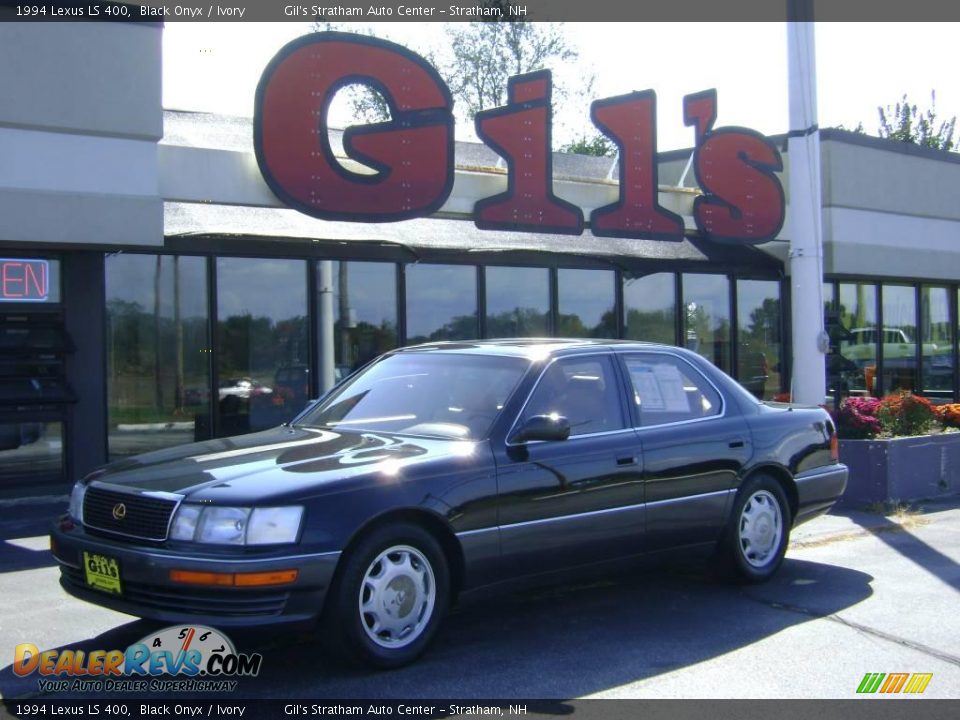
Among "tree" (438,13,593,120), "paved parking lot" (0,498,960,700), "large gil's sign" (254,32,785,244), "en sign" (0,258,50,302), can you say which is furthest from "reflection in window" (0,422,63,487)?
"tree" (438,13,593,120)

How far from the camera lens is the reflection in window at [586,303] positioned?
15109mm

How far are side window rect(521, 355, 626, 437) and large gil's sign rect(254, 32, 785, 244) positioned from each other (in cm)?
634

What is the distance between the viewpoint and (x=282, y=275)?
40.9ft

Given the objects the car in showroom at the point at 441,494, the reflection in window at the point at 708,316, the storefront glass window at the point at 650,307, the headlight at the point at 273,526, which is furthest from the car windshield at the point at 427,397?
the reflection in window at the point at 708,316

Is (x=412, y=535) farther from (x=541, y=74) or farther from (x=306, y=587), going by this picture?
(x=541, y=74)

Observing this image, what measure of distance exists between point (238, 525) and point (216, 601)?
35cm

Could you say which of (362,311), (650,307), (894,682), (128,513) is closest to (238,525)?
(128,513)

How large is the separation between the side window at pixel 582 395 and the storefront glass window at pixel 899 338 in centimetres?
1452

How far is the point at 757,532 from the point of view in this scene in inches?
277

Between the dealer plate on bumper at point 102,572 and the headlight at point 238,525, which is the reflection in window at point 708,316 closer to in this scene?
the headlight at point 238,525

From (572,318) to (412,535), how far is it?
10336mm

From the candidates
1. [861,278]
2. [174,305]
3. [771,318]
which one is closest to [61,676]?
[174,305]

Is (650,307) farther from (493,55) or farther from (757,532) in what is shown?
(493,55)

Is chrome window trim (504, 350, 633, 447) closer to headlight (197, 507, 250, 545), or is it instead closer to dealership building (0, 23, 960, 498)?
headlight (197, 507, 250, 545)
